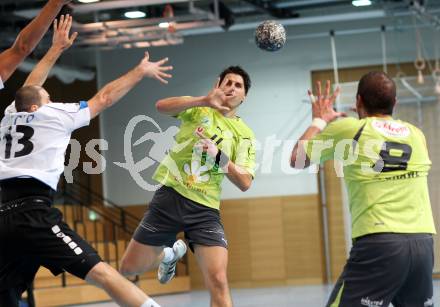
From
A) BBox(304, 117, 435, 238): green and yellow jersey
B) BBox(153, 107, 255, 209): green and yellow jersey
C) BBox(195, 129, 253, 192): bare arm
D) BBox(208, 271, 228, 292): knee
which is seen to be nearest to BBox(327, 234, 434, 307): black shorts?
BBox(304, 117, 435, 238): green and yellow jersey

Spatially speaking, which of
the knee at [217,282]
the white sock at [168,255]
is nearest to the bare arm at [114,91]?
the knee at [217,282]

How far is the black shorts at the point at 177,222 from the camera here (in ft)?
23.3

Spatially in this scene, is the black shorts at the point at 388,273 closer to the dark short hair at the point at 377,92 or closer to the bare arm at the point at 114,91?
the dark short hair at the point at 377,92

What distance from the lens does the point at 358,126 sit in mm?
4895

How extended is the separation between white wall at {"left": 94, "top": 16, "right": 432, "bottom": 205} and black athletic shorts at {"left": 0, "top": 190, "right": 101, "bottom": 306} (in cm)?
1082

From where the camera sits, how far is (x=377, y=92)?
16.0 ft

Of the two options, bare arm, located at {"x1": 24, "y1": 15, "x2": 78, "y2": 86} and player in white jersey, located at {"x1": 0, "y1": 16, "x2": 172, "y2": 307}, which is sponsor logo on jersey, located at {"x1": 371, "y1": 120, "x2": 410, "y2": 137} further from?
bare arm, located at {"x1": 24, "y1": 15, "x2": 78, "y2": 86}

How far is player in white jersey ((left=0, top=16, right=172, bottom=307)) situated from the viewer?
579cm

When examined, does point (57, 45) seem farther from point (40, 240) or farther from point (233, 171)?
point (233, 171)

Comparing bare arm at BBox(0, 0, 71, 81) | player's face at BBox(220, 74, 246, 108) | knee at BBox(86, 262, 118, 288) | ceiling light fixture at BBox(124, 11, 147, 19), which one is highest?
ceiling light fixture at BBox(124, 11, 147, 19)

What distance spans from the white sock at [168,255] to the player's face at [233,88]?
60.6 inches

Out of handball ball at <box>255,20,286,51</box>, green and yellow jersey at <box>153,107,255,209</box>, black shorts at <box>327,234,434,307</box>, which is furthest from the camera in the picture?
handball ball at <box>255,20,286,51</box>

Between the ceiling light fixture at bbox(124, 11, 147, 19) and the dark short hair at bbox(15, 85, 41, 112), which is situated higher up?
the ceiling light fixture at bbox(124, 11, 147, 19)

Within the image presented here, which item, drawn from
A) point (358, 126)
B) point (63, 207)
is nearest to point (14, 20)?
point (63, 207)
